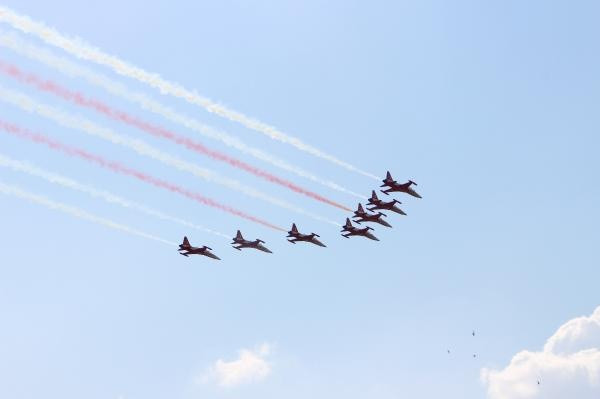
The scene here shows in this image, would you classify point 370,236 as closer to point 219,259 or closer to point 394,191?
point 394,191

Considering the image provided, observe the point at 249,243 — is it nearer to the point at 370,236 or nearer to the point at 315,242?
the point at 315,242

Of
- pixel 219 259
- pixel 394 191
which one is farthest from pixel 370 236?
pixel 219 259

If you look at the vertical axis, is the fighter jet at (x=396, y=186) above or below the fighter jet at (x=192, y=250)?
above

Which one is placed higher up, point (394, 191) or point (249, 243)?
point (394, 191)

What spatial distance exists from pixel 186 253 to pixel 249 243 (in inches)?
269

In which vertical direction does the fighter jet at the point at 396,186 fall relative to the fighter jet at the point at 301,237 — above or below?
above

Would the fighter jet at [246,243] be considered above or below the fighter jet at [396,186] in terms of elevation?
below

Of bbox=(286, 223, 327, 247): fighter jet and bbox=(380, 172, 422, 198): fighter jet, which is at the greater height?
bbox=(380, 172, 422, 198): fighter jet

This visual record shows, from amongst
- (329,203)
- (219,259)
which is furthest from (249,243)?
(329,203)

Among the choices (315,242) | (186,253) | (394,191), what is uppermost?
(394,191)

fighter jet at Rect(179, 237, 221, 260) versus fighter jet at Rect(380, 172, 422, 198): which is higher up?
fighter jet at Rect(380, 172, 422, 198)

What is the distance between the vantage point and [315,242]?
279 feet

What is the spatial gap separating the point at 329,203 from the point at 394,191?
11809 mm

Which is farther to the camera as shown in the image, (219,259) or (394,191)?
(394,191)
